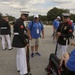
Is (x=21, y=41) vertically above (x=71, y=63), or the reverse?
(x=71, y=63)

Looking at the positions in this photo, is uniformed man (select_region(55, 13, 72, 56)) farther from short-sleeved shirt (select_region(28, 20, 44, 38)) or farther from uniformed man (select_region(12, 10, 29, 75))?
short-sleeved shirt (select_region(28, 20, 44, 38))

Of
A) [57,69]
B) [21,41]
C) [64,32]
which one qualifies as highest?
[64,32]

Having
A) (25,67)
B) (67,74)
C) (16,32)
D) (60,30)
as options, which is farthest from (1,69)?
(67,74)

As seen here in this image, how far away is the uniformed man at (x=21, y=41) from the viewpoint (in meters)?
6.61

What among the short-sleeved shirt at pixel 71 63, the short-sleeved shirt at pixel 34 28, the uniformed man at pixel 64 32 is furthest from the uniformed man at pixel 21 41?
the short-sleeved shirt at pixel 34 28

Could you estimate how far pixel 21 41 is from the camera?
6777mm

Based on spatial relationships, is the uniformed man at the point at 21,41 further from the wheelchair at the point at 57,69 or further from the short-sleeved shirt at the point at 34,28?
the short-sleeved shirt at the point at 34,28

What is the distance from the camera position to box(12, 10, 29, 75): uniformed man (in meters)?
6.61

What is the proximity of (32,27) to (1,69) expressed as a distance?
2564 millimetres

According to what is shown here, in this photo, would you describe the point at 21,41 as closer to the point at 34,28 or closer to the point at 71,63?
the point at 71,63

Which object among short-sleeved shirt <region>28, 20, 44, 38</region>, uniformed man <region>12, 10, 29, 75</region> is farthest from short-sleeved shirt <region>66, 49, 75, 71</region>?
short-sleeved shirt <region>28, 20, 44, 38</region>

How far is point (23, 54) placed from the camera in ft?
22.5

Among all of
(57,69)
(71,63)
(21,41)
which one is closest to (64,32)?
(21,41)

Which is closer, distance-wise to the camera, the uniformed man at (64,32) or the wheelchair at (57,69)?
the wheelchair at (57,69)
